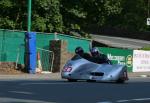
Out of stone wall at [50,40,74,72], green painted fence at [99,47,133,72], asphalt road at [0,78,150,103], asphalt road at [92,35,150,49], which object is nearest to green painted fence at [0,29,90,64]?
stone wall at [50,40,74,72]

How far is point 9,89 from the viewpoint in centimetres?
1736

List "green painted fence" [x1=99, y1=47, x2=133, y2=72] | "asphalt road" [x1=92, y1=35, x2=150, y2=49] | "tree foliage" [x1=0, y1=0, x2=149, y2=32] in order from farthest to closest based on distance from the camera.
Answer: "asphalt road" [x1=92, y1=35, x2=150, y2=49] → "green painted fence" [x1=99, y1=47, x2=133, y2=72] → "tree foliage" [x1=0, y1=0, x2=149, y2=32]

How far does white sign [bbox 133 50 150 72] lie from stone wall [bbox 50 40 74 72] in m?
7.94

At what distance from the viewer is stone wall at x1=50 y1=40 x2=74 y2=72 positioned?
114ft

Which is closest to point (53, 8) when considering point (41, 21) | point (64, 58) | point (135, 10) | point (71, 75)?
point (41, 21)

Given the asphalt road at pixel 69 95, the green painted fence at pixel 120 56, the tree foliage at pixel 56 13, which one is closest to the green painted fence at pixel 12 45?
the tree foliage at pixel 56 13

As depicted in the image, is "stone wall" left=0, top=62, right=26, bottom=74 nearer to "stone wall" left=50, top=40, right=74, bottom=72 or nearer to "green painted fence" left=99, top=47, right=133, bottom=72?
"stone wall" left=50, top=40, right=74, bottom=72

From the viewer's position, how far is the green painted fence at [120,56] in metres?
40.1

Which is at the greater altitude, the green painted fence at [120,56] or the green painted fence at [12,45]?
the green painted fence at [12,45]

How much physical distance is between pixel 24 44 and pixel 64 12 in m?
10.6

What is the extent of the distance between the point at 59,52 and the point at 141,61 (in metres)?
9.14

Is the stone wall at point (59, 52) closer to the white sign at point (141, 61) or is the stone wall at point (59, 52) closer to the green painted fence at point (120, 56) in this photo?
the green painted fence at point (120, 56)

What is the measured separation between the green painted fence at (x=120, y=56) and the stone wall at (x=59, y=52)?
4.98 meters

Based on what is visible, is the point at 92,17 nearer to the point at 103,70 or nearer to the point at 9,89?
the point at 103,70
